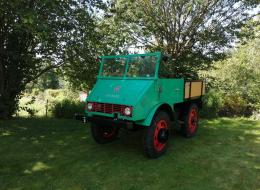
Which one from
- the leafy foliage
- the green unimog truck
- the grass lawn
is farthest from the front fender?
the leafy foliage

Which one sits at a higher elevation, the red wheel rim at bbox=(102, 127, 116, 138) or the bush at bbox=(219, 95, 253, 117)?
the bush at bbox=(219, 95, 253, 117)

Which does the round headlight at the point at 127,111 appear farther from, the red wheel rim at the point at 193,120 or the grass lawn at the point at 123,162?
the red wheel rim at the point at 193,120

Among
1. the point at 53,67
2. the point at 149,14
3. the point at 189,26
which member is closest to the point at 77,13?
the point at 53,67

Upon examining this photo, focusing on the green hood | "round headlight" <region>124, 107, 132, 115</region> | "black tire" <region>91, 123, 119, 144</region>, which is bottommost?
"black tire" <region>91, 123, 119, 144</region>

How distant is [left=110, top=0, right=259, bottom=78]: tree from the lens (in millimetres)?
10148

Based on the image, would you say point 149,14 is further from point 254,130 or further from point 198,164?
point 198,164

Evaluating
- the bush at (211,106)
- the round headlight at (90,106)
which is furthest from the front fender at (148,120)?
the bush at (211,106)

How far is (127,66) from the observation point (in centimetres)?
615

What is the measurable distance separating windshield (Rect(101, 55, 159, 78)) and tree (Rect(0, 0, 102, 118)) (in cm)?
264

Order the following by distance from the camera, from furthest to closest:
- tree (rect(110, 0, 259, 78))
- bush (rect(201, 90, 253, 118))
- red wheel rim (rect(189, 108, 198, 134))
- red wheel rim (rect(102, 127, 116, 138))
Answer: bush (rect(201, 90, 253, 118)), tree (rect(110, 0, 259, 78)), red wheel rim (rect(189, 108, 198, 134)), red wheel rim (rect(102, 127, 116, 138))

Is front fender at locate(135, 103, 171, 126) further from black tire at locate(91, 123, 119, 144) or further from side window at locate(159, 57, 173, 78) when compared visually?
black tire at locate(91, 123, 119, 144)

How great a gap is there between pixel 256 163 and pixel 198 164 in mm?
1180

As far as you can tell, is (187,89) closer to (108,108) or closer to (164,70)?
(164,70)

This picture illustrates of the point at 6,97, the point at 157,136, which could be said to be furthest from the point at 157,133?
the point at 6,97
